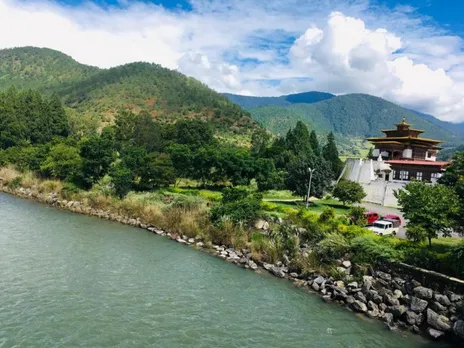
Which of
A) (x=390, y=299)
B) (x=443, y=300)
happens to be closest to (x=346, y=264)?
(x=390, y=299)

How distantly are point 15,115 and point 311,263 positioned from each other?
5915 centimetres

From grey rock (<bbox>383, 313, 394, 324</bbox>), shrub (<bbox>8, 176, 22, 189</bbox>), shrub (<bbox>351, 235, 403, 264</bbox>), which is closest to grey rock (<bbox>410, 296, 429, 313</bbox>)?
grey rock (<bbox>383, 313, 394, 324</bbox>)

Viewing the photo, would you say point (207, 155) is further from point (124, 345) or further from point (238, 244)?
point (124, 345)

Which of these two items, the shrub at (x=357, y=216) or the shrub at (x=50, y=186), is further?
the shrub at (x=50, y=186)

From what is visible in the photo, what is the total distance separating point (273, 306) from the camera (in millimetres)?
18453

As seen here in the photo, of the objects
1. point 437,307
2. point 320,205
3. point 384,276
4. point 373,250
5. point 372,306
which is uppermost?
point 320,205

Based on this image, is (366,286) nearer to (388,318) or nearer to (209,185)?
(388,318)

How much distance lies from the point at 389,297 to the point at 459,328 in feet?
10.4

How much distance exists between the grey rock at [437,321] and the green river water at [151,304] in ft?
3.36

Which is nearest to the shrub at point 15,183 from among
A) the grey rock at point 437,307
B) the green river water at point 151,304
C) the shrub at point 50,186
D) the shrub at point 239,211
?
the shrub at point 50,186

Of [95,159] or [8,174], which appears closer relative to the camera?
[95,159]

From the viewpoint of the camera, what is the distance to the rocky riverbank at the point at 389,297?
54.7 ft

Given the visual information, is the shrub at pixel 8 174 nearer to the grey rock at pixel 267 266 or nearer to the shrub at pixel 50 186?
the shrub at pixel 50 186

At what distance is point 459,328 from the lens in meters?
15.9
